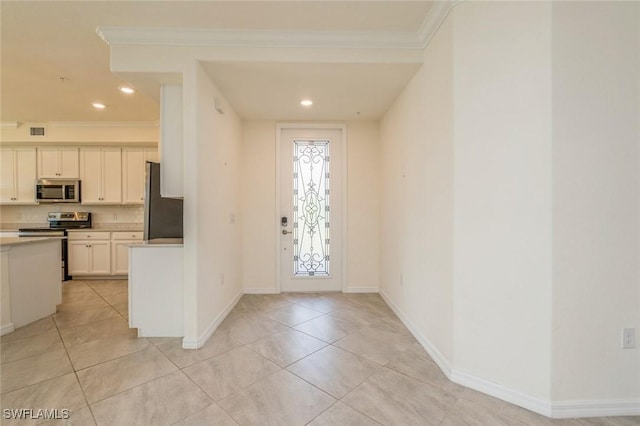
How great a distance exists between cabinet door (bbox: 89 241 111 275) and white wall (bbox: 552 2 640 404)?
20.1 ft

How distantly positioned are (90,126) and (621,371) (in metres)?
7.30

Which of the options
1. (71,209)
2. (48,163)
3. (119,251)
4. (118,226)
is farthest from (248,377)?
(48,163)

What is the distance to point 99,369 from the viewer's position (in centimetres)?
201

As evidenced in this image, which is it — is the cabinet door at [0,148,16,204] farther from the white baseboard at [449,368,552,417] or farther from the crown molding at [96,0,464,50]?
the white baseboard at [449,368,552,417]

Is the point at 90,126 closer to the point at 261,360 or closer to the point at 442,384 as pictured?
the point at 261,360

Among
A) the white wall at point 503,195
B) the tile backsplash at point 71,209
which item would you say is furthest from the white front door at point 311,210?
the tile backsplash at point 71,209

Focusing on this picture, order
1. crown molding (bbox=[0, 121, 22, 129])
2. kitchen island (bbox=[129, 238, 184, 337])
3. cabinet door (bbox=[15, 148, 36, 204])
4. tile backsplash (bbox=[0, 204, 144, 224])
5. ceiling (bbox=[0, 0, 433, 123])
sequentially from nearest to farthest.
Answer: ceiling (bbox=[0, 0, 433, 123]) → kitchen island (bbox=[129, 238, 184, 337]) → crown molding (bbox=[0, 121, 22, 129]) → cabinet door (bbox=[15, 148, 36, 204]) → tile backsplash (bbox=[0, 204, 144, 224])

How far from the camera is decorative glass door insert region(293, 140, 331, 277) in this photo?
3953 millimetres

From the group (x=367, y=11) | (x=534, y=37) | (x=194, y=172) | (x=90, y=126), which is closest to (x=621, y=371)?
(x=534, y=37)

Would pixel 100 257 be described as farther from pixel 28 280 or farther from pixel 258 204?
pixel 258 204

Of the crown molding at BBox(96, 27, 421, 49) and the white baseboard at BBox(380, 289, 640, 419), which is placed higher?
the crown molding at BBox(96, 27, 421, 49)

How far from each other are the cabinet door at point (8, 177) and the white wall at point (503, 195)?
7.28 m

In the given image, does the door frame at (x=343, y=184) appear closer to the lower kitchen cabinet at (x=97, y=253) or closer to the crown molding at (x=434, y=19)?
the crown molding at (x=434, y=19)

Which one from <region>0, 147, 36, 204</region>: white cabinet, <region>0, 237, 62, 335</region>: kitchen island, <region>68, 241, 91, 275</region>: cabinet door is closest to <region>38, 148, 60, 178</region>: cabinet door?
<region>0, 147, 36, 204</region>: white cabinet
